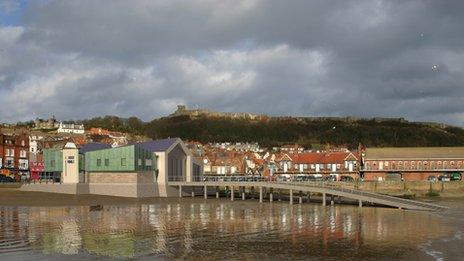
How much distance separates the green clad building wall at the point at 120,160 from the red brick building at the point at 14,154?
34.1 m

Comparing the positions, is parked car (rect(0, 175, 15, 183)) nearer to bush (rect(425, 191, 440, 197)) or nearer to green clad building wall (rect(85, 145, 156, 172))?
green clad building wall (rect(85, 145, 156, 172))

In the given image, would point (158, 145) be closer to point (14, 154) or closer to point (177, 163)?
point (177, 163)

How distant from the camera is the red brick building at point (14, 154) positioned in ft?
321

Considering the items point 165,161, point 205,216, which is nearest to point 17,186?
point 165,161

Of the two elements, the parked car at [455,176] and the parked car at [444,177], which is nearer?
the parked car at [455,176]

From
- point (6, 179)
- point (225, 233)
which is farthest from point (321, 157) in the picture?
point (225, 233)

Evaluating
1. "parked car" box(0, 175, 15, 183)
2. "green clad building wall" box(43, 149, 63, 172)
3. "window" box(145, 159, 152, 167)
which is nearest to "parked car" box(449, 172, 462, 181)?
"window" box(145, 159, 152, 167)

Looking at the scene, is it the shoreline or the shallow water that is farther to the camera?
the shoreline

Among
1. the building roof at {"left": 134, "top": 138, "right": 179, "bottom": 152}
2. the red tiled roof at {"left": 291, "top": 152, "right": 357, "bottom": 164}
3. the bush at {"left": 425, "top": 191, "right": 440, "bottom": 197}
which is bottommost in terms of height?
the bush at {"left": 425, "top": 191, "right": 440, "bottom": 197}

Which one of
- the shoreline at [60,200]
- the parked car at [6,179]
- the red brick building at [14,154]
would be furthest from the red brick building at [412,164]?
the red brick building at [14,154]

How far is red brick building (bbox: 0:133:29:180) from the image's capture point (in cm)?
9788

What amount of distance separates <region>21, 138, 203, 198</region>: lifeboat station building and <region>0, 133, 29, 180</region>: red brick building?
27.7 metres

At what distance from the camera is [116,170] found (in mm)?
67312

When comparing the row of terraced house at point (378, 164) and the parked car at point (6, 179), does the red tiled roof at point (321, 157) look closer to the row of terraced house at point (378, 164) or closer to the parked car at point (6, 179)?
the row of terraced house at point (378, 164)
